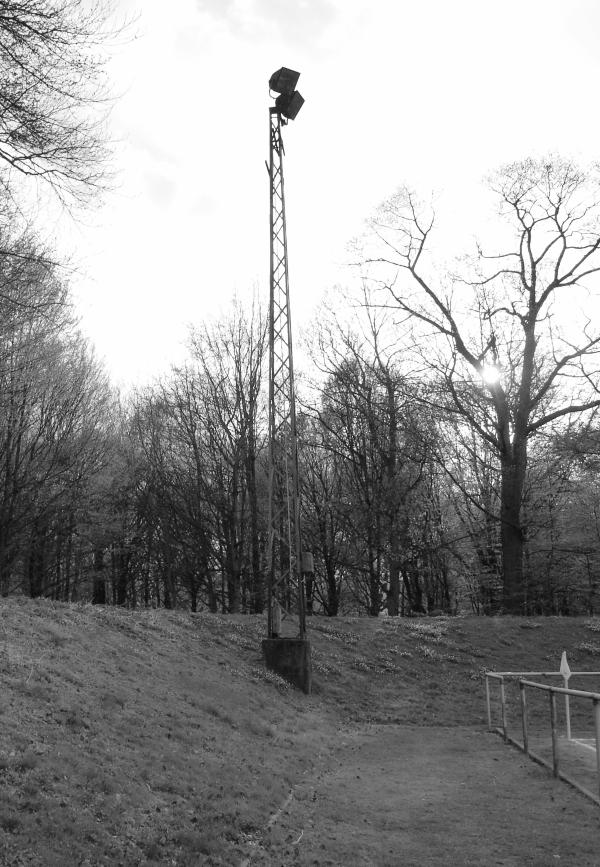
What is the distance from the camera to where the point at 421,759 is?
34.7ft

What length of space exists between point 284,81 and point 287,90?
0.20m

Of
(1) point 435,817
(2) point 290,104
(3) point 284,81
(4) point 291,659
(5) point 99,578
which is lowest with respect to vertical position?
(1) point 435,817

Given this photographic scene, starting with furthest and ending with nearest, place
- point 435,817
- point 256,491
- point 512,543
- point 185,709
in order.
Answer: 1. point 256,491
2. point 512,543
3. point 185,709
4. point 435,817

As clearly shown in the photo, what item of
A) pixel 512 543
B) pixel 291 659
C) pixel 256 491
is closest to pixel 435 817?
pixel 291 659

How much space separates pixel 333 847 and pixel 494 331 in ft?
72.3

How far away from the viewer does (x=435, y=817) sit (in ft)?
23.6

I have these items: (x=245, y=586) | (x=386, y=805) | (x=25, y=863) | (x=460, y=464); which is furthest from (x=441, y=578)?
(x=25, y=863)

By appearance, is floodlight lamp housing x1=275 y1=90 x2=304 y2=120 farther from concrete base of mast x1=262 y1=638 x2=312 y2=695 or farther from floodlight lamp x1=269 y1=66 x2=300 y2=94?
concrete base of mast x1=262 y1=638 x2=312 y2=695

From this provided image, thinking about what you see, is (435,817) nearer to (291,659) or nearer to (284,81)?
(291,659)

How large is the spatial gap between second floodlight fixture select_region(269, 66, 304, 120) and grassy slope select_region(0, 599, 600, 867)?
11.1 meters

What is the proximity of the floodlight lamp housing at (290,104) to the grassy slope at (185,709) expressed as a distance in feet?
36.1

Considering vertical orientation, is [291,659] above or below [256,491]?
below

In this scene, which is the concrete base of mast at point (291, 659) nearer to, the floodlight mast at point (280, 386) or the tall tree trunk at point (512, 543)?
the floodlight mast at point (280, 386)

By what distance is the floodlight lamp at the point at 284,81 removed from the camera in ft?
52.0
